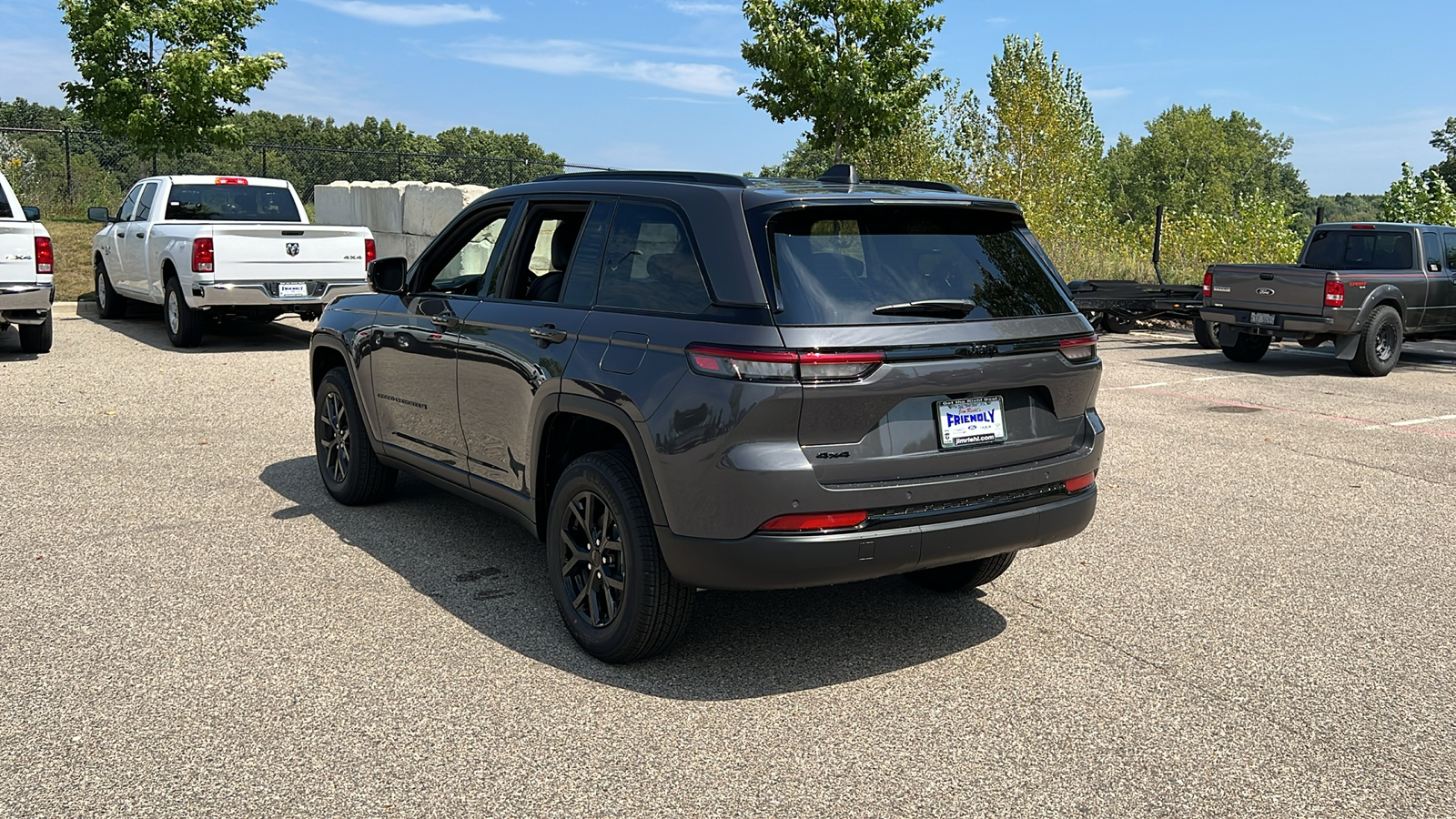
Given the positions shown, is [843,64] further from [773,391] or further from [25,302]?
[773,391]

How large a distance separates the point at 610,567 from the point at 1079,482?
1814mm

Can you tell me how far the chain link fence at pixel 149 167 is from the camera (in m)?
30.3

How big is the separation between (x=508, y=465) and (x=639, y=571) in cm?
111

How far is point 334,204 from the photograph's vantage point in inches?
1117

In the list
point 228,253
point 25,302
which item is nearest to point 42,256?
point 25,302

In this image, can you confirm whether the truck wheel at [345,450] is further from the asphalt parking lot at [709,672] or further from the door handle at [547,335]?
the door handle at [547,335]

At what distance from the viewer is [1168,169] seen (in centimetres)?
10875

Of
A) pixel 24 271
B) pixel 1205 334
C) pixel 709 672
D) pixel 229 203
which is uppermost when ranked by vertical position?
pixel 229 203

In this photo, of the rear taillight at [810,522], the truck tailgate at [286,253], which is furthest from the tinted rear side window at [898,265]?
the truck tailgate at [286,253]

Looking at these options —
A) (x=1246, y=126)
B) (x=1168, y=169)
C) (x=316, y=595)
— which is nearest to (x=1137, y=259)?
(x=316, y=595)

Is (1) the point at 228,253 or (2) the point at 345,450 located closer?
(2) the point at 345,450

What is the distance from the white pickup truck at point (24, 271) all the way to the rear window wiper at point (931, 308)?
1092 cm

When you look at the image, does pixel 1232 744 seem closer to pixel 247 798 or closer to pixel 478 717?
pixel 478 717

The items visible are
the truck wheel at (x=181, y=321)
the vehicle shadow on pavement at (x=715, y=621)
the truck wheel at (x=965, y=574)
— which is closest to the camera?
the vehicle shadow on pavement at (x=715, y=621)
